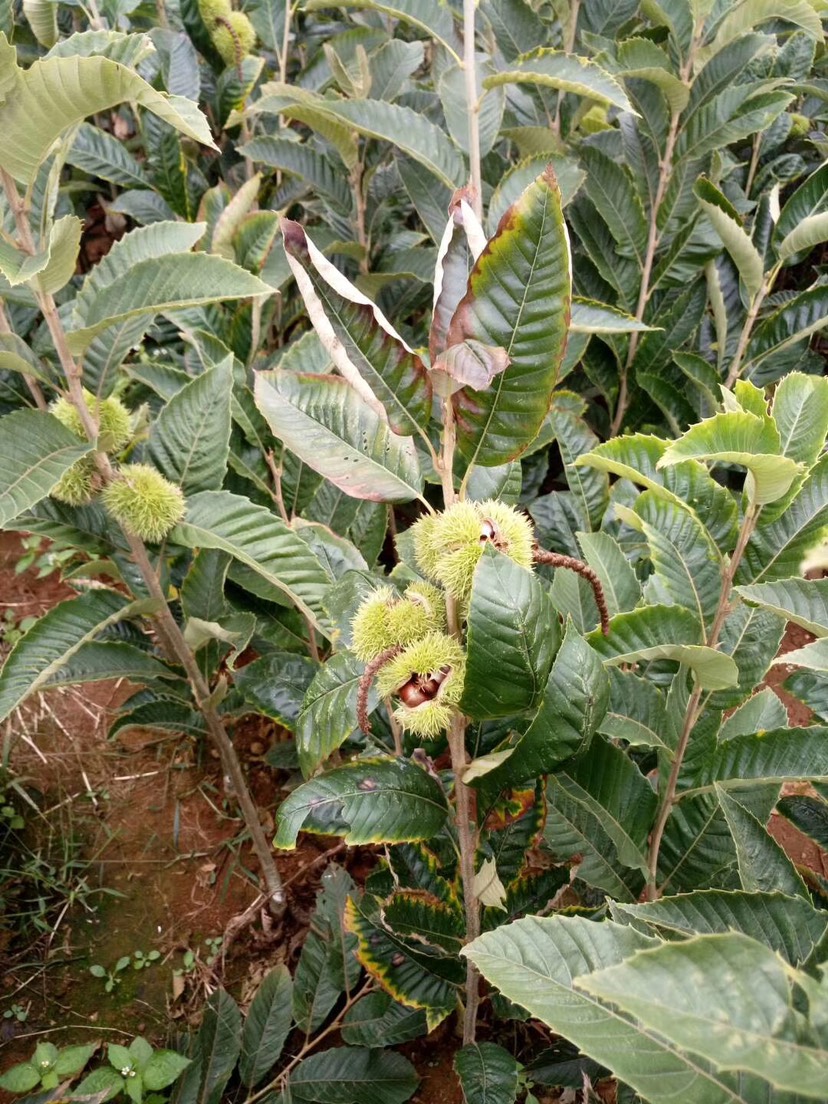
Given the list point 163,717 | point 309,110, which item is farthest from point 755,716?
point 309,110

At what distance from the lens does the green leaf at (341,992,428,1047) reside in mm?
1470

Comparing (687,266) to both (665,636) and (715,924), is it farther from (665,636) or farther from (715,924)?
(715,924)

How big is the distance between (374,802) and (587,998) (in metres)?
0.39

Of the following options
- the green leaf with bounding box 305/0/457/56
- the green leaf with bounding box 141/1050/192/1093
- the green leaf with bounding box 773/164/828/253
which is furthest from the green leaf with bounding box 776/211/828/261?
the green leaf with bounding box 141/1050/192/1093

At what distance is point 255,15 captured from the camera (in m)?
2.54

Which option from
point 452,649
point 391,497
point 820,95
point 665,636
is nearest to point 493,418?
point 391,497

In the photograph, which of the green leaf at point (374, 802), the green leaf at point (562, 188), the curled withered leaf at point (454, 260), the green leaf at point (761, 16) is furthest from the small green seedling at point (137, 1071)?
the green leaf at point (761, 16)

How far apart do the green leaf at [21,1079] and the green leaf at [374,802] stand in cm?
83

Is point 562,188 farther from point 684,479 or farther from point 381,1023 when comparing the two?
point 381,1023

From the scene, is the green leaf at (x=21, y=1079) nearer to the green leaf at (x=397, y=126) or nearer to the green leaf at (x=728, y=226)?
the green leaf at (x=397, y=126)

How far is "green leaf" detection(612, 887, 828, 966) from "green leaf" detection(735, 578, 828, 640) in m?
0.30

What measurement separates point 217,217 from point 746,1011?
74.5 inches

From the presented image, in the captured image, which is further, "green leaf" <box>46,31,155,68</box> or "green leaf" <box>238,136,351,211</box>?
"green leaf" <box>238,136,351,211</box>

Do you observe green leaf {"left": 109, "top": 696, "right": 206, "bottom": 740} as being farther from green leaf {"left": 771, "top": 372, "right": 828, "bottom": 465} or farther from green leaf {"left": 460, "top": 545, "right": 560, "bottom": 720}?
green leaf {"left": 771, "top": 372, "right": 828, "bottom": 465}
